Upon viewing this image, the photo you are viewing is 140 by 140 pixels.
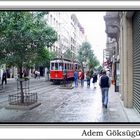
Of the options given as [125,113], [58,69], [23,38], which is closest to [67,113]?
[125,113]

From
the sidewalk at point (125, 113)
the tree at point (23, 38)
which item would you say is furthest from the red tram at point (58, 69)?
the sidewalk at point (125, 113)

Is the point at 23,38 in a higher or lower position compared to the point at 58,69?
higher

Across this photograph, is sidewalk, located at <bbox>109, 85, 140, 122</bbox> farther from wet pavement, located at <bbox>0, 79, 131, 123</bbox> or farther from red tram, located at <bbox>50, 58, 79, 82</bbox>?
red tram, located at <bbox>50, 58, 79, 82</bbox>

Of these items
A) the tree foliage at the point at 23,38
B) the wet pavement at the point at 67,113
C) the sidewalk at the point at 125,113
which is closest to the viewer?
the sidewalk at the point at 125,113

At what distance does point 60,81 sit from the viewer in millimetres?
37938

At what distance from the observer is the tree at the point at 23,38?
52.6 ft

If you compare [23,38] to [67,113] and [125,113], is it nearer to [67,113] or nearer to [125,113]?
[67,113]

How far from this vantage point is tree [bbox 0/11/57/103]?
16.0 meters

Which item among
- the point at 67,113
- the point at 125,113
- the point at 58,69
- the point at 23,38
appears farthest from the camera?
the point at 58,69

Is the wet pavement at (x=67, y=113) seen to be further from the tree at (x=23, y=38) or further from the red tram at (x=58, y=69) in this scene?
the red tram at (x=58, y=69)

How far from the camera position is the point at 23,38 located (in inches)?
665

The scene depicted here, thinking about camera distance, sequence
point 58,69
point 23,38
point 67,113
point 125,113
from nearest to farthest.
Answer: point 125,113 → point 67,113 → point 23,38 → point 58,69

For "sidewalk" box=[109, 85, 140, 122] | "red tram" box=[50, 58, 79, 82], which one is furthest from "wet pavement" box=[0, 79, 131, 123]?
"red tram" box=[50, 58, 79, 82]

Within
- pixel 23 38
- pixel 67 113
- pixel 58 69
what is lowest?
pixel 67 113
